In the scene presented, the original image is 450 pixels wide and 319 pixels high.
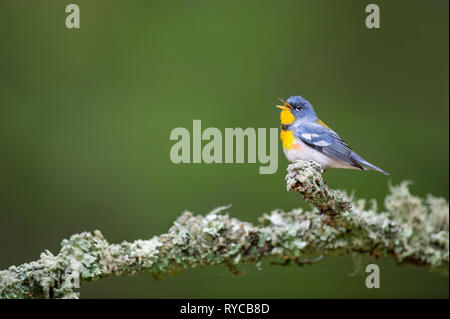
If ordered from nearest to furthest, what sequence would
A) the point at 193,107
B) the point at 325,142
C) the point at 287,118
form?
the point at 325,142
the point at 287,118
the point at 193,107

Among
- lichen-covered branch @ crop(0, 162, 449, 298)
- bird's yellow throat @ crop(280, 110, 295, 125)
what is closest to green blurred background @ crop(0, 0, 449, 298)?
lichen-covered branch @ crop(0, 162, 449, 298)

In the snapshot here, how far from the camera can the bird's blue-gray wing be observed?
1.39 meters

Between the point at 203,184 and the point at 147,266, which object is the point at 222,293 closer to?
the point at 203,184

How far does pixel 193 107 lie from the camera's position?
2.63 metres

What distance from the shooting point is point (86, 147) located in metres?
2.64

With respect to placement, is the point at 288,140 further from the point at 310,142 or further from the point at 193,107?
the point at 193,107

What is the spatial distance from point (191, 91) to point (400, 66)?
119 cm

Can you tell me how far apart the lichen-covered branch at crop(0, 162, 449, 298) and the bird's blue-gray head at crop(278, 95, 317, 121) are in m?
0.27

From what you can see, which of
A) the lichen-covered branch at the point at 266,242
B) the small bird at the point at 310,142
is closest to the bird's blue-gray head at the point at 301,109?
the small bird at the point at 310,142

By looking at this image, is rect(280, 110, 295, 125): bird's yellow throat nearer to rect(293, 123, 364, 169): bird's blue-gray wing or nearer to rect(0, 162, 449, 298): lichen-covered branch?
rect(293, 123, 364, 169): bird's blue-gray wing

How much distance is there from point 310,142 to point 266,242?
329mm

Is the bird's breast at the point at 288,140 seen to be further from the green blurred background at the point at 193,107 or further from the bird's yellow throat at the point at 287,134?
the green blurred background at the point at 193,107

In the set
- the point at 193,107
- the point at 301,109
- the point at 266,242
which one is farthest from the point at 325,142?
the point at 193,107
